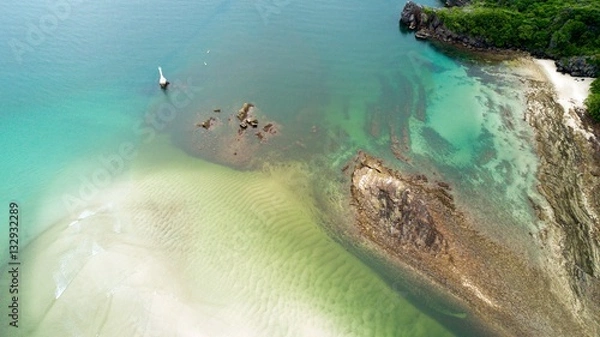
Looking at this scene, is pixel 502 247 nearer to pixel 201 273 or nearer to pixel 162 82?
pixel 201 273

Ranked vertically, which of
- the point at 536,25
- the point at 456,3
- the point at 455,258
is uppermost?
the point at 456,3

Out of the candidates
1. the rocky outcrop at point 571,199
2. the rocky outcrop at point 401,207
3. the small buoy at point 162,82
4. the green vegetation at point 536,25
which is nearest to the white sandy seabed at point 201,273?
the rocky outcrop at point 401,207

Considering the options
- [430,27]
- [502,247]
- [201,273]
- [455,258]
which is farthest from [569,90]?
[201,273]

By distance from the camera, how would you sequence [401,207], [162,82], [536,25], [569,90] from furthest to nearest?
[536,25] → [162,82] → [569,90] → [401,207]

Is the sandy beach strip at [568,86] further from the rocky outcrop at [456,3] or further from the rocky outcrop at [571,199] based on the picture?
the rocky outcrop at [456,3]

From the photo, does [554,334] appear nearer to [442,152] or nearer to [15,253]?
[442,152]

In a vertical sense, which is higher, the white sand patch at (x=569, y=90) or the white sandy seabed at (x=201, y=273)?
the white sand patch at (x=569, y=90)

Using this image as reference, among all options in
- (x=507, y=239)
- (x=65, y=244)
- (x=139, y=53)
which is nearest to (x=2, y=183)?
(x=65, y=244)
